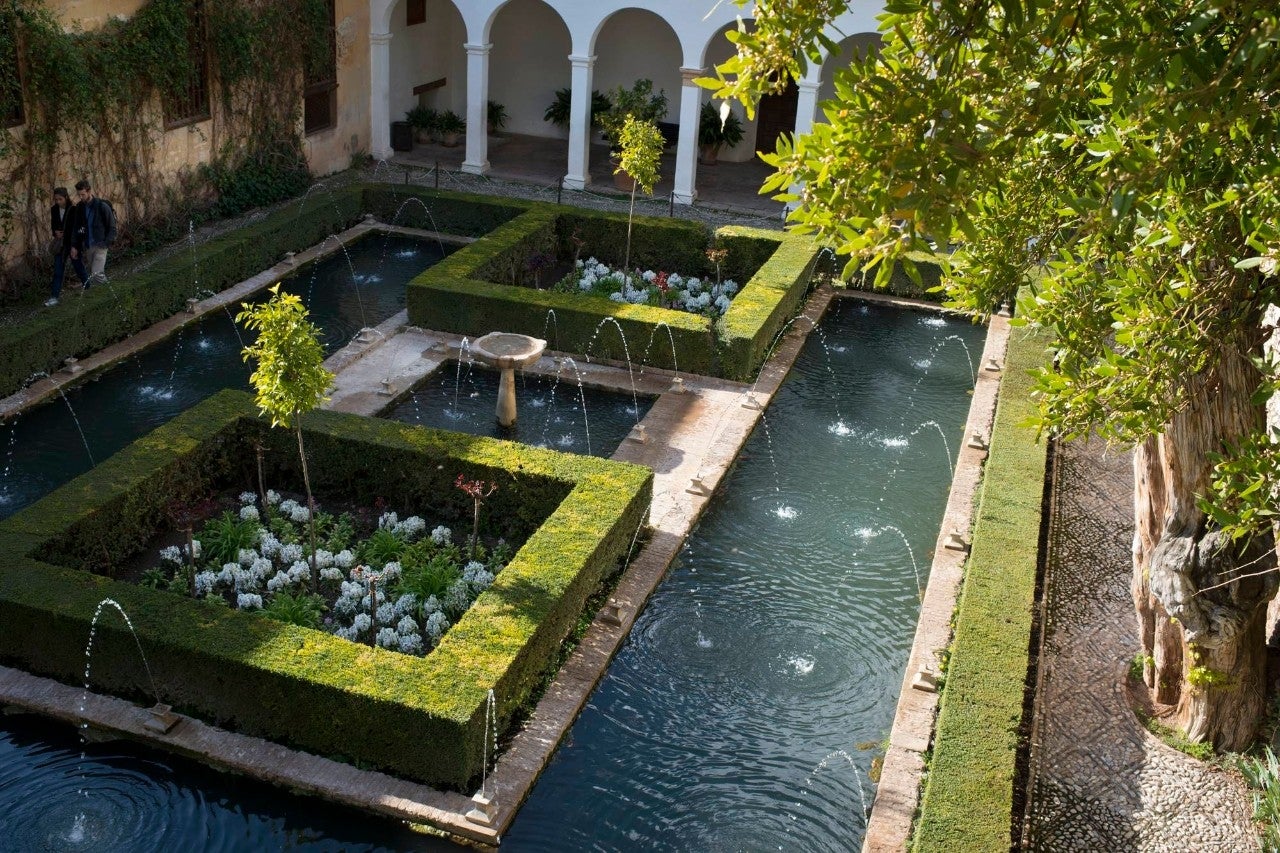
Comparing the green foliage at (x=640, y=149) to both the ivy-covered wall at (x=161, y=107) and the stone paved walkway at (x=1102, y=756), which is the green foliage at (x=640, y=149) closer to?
the ivy-covered wall at (x=161, y=107)

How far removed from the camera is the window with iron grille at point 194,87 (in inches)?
682

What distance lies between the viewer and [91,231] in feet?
46.3

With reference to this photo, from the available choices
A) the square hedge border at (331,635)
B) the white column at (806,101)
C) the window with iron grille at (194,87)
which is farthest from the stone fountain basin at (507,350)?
the white column at (806,101)

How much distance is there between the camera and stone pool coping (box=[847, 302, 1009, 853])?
24.2 ft

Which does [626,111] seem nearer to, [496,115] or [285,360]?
[496,115]

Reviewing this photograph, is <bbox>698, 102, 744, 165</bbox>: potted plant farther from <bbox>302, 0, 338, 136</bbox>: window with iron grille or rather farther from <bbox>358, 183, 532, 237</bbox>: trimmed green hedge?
<bbox>302, 0, 338, 136</bbox>: window with iron grille

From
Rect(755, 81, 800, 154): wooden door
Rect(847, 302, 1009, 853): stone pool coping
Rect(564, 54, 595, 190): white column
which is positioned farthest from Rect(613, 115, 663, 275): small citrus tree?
Rect(755, 81, 800, 154): wooden door

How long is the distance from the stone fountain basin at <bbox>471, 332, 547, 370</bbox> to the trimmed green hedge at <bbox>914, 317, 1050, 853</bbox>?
441 centimetres

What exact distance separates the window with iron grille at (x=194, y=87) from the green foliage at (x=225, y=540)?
31.4 feet

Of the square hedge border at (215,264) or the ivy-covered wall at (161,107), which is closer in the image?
the square hedge border at (215,264)

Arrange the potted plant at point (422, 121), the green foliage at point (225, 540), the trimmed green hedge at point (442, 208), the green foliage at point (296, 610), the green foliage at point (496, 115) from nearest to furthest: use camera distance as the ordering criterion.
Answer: the green foliage at point (296, 610) < the green foliage at point (225, 540) < the trimmed green hedge at point (442, 208) < the potted plant at point (422, 121) < the green foliage at point (496, 115)

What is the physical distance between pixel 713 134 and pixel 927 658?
52.9 feet

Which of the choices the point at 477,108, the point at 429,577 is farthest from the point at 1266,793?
the point at 477,108

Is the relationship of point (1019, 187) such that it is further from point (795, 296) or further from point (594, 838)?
point (795, 296)
